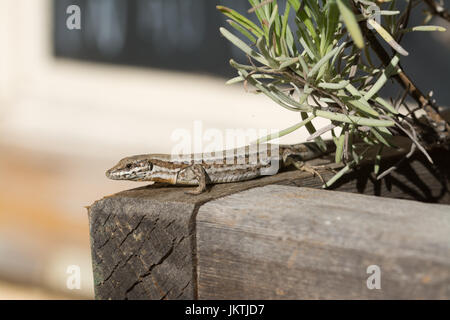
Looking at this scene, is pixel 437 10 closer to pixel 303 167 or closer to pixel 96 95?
pixel 303 167

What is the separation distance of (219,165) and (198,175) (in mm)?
210

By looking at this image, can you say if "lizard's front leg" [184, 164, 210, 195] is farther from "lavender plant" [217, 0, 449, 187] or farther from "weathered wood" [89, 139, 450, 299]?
"lavender plant" [217, 0, 449, 187]

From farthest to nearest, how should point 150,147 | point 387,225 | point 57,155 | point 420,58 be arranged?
point 57,155 < point 150,147 < point 420,58 < point 387,225

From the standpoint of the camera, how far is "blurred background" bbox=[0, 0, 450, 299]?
4738mm

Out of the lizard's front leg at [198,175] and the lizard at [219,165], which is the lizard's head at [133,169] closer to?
the lizard at [219,165]

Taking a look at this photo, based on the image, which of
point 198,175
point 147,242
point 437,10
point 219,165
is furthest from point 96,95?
point 437,10

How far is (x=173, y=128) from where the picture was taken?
18.3ft

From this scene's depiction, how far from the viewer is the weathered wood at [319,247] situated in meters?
1.16

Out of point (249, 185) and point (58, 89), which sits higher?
point (58, 89)

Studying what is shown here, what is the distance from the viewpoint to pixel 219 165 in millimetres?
2133

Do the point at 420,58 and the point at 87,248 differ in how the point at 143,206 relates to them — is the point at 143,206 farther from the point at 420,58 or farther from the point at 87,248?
the point at 420,58
